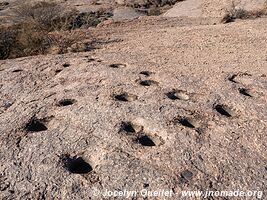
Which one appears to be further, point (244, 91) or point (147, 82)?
point (147, 82)

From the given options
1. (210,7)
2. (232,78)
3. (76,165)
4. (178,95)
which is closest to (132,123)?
(76,165)

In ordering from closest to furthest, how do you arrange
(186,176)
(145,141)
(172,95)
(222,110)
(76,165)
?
(186,176)
(76,165)
(145,141)
(222,110)
(172,95)

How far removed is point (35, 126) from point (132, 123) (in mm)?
1291

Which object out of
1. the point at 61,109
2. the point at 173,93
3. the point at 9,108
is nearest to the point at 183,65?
the point at 173,93

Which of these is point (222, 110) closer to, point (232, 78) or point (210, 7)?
point (232, 78)

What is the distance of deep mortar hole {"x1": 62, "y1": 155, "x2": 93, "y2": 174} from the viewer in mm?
4734

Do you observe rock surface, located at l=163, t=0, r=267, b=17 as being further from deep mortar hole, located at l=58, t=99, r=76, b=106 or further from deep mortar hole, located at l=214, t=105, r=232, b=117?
deep mortar hole, located at l=58, t=99, r=76, b=106

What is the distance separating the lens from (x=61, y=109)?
19.6 ft

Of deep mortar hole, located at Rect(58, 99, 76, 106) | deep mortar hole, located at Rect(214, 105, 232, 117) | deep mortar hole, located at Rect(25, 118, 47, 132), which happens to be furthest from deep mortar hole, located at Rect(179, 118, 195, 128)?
deep mortar hole, located at Rect(25, 118, 47, 132)

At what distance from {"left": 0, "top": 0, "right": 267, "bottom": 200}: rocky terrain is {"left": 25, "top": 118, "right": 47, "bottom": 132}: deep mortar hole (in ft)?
0.04

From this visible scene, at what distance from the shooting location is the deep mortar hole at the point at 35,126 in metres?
5.60

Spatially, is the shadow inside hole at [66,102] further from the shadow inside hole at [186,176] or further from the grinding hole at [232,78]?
the grinding hole at [232,78]

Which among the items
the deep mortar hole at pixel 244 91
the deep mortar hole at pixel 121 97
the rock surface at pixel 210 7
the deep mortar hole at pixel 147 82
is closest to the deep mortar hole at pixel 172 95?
the deep mortar hole at pixel 147 82

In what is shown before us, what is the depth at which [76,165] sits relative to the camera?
15.9ft
